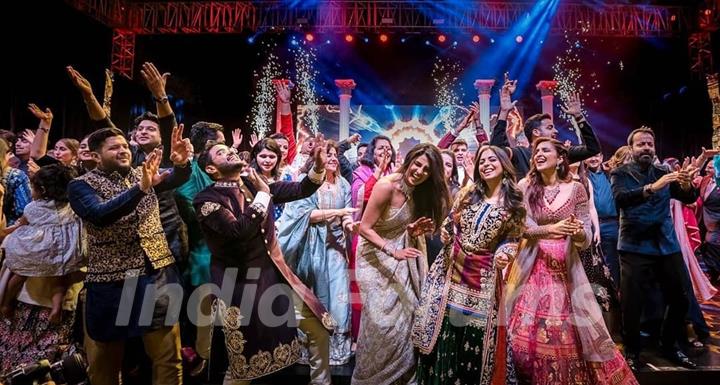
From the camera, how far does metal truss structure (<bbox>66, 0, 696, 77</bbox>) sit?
899 centimetres

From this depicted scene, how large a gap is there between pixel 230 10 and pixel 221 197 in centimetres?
771

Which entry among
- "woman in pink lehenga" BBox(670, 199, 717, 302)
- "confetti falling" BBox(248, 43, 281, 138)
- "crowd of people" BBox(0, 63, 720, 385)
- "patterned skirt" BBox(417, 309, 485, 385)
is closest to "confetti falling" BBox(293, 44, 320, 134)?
"confetti falling" BBox(248, 43, 281, 138)

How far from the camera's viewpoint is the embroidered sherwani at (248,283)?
244 cm

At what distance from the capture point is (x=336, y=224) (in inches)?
153

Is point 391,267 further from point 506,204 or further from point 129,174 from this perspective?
point 129,174

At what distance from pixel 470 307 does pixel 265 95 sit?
994cm

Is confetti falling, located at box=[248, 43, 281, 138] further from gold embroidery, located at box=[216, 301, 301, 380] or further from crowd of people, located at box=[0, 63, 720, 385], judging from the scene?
gold embroidery, located at box=[216, 301, 301, 380]

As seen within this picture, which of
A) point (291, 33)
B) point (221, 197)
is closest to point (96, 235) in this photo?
point (221, 197)

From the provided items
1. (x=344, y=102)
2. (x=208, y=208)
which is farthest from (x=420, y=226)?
(x=344, y=102)

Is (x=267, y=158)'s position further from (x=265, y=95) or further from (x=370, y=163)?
(x=265, y=95)

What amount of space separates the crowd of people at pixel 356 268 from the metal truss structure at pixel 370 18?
20.1ft

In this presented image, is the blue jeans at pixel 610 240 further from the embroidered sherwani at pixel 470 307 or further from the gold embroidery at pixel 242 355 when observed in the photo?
the gold embroidery at pixel 242 355

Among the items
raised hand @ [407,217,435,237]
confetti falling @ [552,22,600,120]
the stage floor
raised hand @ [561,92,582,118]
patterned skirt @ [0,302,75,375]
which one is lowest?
the stage floor

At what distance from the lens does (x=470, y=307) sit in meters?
2.50
